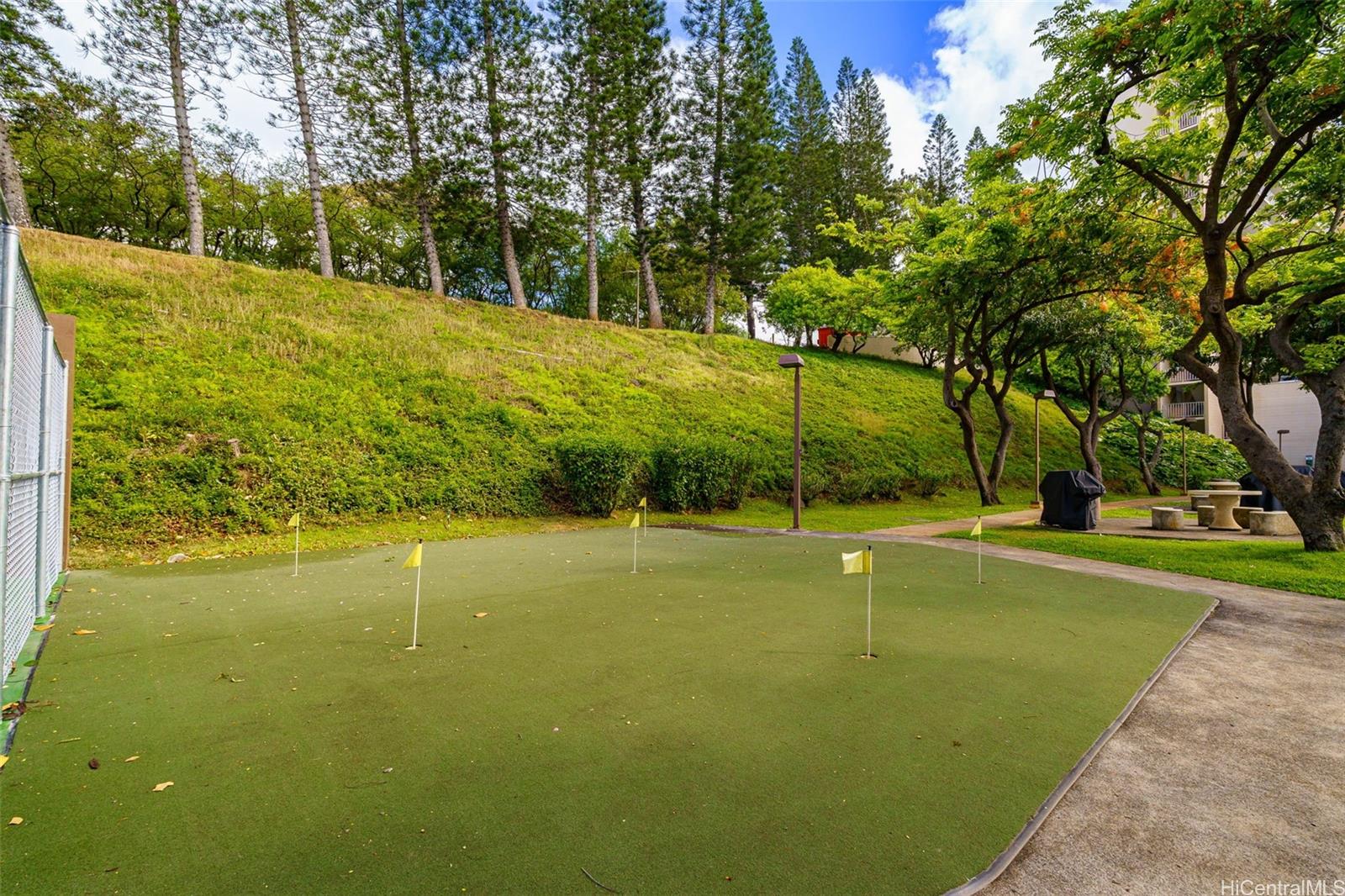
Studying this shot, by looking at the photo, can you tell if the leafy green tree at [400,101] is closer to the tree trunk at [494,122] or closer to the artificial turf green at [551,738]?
the tree trunk at [494,122]

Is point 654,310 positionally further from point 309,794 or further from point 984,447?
point 309,794

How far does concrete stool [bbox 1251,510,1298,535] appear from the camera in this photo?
30.6 ft

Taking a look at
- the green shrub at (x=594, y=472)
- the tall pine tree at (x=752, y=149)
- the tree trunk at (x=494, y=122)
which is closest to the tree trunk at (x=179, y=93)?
the tree trunk at (x=494, y=122)

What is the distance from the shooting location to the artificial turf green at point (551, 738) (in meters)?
1.79

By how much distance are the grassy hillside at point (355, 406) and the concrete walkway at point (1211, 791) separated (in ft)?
31.3

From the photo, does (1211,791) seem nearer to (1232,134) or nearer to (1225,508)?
(1232,134)

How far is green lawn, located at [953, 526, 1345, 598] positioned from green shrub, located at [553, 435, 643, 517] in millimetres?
6480

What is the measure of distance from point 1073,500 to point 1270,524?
265 cm

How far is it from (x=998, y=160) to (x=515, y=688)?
994 cm

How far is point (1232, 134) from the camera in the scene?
6.83 metres

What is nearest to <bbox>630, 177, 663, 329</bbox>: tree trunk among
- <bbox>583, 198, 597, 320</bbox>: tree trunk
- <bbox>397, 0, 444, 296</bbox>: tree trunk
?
<bbox>583, 198, 597, 320</bbox>: tree trunk

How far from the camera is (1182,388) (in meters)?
28.2

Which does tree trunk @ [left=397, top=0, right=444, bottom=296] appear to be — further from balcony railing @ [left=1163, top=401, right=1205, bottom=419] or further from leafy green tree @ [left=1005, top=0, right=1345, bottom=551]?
balcony railing @ [left=1163, top=401, right=1205, bottom=419]

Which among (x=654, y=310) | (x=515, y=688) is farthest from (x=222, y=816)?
(x=654, y=310)
